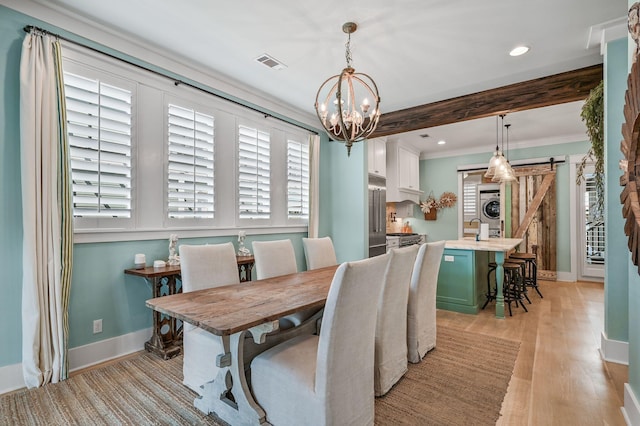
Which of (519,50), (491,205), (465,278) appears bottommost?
(465,278)

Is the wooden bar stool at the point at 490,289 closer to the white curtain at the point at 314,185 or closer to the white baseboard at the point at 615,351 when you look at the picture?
the white baseboard at the point at 615,351

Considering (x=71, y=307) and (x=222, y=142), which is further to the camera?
(x=222, y=142)

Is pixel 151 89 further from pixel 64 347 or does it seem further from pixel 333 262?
pixel 333 262

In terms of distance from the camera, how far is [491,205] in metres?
6.76

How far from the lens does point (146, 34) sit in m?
2.77

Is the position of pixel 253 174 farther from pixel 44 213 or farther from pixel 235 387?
pixel 235 387

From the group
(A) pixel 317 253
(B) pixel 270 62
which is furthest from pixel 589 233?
(B) pixel 270 62

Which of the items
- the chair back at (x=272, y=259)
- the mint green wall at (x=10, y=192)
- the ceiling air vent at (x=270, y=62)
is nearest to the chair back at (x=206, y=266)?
the chair back at (x=272, y=259)

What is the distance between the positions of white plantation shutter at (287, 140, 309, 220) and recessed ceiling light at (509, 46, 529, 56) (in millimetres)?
2800

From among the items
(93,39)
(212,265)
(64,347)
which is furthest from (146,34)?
(64,347)

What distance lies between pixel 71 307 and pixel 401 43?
361cm

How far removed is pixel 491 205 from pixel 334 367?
648 centimetres

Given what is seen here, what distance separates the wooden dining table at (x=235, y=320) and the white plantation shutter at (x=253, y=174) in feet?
6.20

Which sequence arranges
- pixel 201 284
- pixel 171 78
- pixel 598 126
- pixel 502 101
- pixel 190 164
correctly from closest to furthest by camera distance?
1. pixel 201 284
2. pixel 598 126
3. pixel 171 78
4. pixel 190 164
5. pixel 502 101
